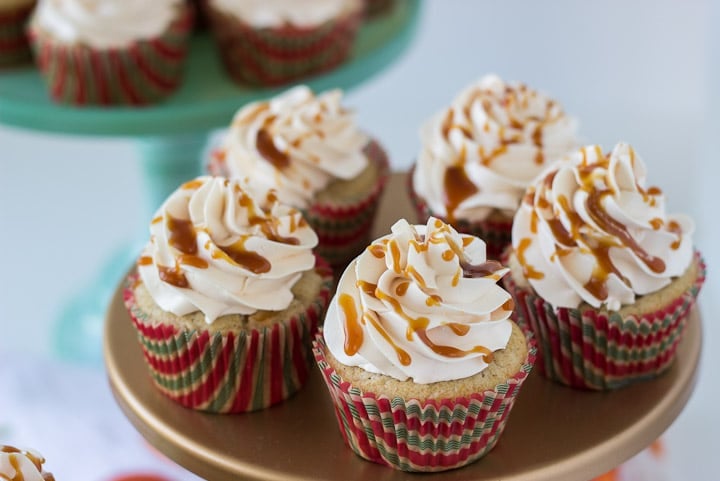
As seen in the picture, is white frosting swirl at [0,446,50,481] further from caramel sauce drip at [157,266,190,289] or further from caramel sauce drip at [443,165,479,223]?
caramel sauce drip at [443,165,479,223]

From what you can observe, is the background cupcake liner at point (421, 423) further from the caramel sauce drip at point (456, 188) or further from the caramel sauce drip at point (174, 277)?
the caramel sauce drip at point (456, 188)

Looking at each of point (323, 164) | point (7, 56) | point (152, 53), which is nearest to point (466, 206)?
point (323, 164)

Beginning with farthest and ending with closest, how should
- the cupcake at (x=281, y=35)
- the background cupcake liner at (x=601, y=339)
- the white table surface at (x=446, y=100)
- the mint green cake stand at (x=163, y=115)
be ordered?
the white table surface at (x=446, y=100)
the cupcake at (x=281, y=35)
the mint green cake stand at (x=163, y=115)
the background cupcake liner at (x=601, y=339)

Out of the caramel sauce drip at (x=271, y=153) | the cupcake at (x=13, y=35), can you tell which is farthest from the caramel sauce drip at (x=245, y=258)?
the cupcake at (x=13, y=35)

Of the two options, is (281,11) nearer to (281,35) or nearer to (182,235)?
(281,35)

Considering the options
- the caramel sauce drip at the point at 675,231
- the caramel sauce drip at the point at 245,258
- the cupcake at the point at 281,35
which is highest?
the caramel sauce drip at the point at 675,231

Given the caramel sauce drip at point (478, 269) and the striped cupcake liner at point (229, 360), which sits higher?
the caramel sauce drip at point (478, 269)

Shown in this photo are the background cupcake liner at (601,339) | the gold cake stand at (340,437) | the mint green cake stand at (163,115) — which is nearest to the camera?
the gold cake stand at (340,437)

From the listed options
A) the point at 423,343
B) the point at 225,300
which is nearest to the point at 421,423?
the point at 423,343

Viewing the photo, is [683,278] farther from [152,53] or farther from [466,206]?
[152,53]
